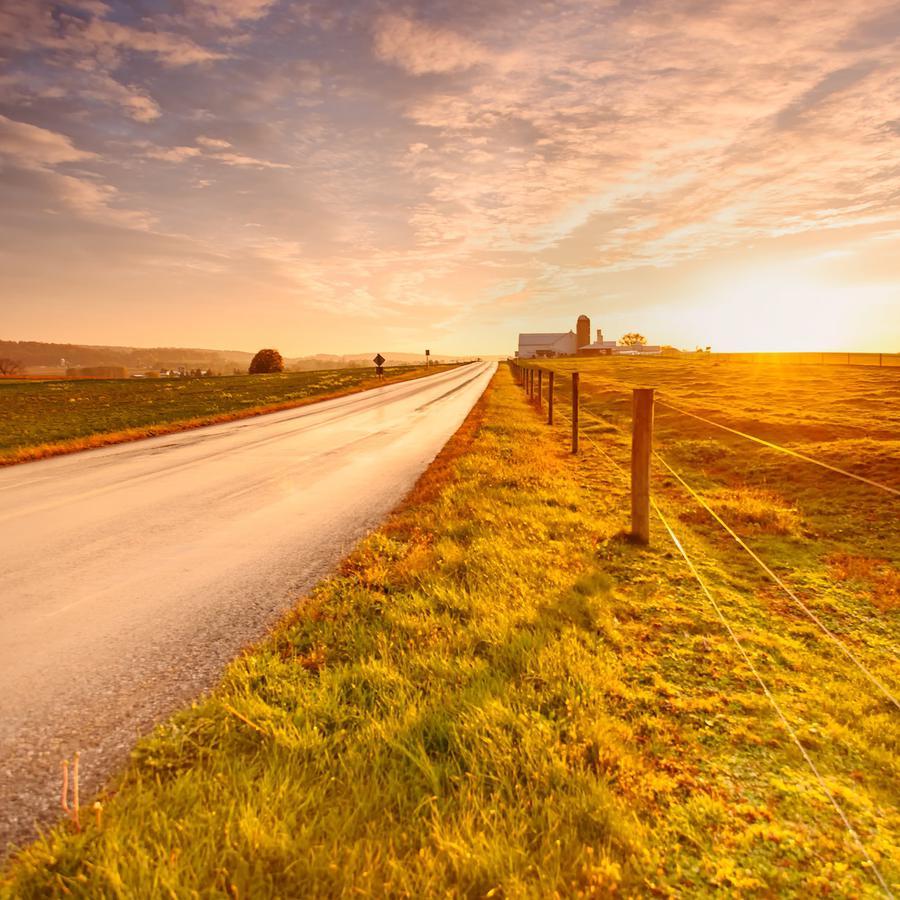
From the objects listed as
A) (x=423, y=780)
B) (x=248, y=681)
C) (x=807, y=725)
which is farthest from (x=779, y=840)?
(x=248, y=681)

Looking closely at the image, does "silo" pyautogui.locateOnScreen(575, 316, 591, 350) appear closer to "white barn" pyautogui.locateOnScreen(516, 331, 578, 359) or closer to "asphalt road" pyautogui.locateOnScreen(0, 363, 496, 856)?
"white barn" pyautogui.locateOnScreen(516, 331, 578, 359)

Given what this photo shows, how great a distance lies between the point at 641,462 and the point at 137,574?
5.54 meters

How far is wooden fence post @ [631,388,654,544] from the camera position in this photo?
20.1 feet

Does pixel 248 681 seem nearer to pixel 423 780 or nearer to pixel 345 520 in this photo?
pixel 423 780

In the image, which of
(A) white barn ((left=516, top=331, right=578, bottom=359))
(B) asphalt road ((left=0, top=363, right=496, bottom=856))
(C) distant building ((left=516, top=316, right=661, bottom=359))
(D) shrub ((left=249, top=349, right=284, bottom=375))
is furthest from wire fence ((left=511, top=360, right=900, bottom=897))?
(A) white barn ((left=516, top=331, right=578, bottom=359))

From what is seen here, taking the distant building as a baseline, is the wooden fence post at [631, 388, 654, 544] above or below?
below

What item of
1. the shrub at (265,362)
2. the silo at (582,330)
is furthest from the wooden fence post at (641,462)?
the silo at (582,330)

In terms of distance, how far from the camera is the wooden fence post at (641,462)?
6.14m

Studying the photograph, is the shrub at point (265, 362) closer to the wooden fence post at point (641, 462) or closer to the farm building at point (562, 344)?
the wooden fence post at point (641, 462)

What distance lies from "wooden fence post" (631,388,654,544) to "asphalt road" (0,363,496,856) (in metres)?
3.28

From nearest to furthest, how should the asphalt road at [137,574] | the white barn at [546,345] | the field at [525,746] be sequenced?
the field at [525,746] < the asphalt road at [137,574] < the white barn at [546,345]

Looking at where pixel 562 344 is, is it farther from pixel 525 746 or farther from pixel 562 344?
pixel 525 746

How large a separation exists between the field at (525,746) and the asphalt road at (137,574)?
1.23 ft

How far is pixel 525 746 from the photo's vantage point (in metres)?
2.62
